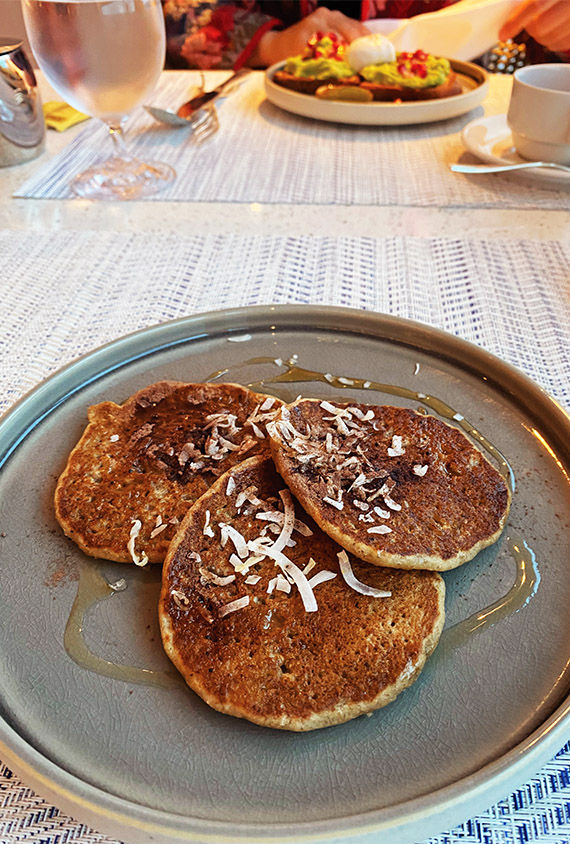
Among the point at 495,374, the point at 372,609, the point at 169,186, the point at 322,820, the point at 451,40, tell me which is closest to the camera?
the point at 322,820

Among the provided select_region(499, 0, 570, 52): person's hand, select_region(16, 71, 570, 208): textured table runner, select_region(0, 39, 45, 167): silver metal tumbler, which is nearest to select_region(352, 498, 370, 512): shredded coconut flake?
select_region(16, 71, 570, 208): textured table runner

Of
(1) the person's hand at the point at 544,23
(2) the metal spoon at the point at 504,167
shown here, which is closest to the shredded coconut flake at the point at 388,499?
(2) the metal spoon at the point at 504,167

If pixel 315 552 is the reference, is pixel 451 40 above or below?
above

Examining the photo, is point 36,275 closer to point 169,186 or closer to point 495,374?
point 169,186

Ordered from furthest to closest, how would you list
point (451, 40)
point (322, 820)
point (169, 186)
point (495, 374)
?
point (451, 40), point (169, 186), point (495, 374), point (322, 820)

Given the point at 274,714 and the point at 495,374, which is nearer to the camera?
the point at 274,714

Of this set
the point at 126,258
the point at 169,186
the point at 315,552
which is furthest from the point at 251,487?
the point at 169,186

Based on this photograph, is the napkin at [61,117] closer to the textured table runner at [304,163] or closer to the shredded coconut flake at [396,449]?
the textured table runner at [304,163]
